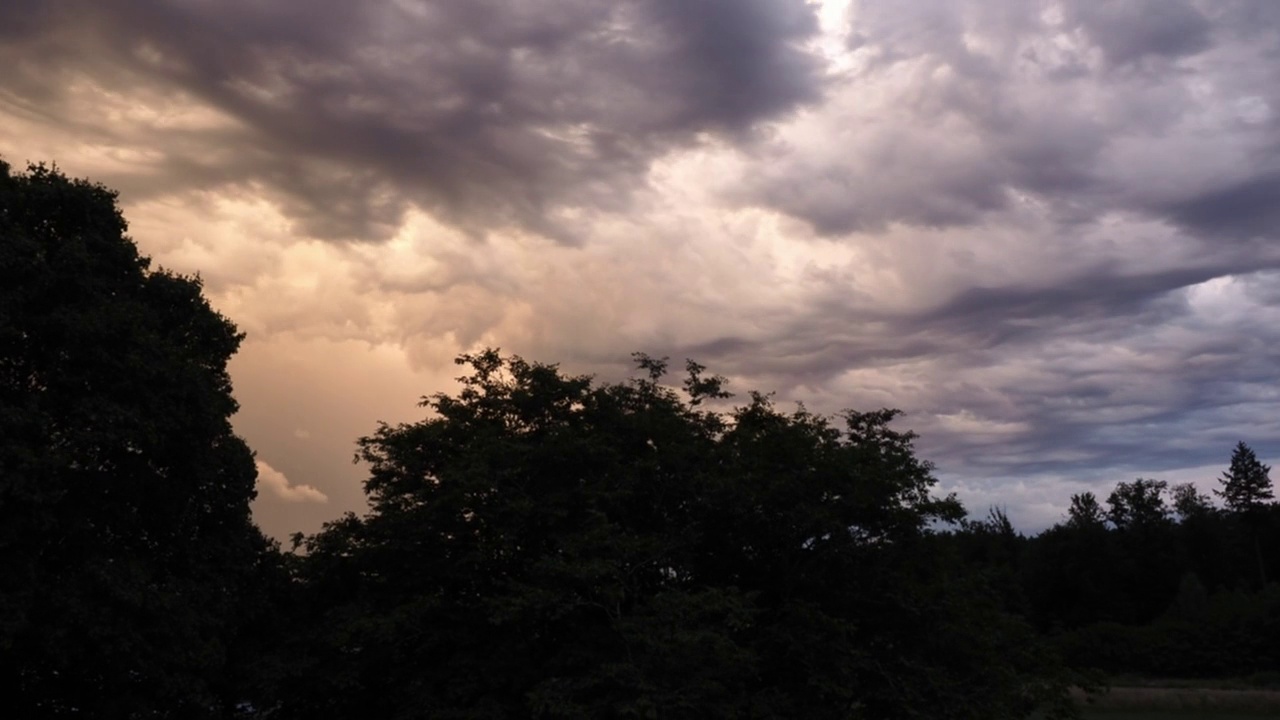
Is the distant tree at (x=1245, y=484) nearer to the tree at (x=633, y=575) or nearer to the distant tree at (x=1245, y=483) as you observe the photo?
the distant tree at (x=1245, y=483)

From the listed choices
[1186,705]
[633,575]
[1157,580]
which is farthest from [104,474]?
[1157,580]

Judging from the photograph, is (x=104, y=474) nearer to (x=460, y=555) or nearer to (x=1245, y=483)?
(x=460, y=555)

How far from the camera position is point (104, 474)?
952 inches

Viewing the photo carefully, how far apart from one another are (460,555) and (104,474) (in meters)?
9.07

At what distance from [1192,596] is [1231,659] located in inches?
551

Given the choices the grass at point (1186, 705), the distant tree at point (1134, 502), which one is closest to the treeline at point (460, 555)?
the grass at point (1186, 705)

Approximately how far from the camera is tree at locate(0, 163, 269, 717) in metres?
22.3

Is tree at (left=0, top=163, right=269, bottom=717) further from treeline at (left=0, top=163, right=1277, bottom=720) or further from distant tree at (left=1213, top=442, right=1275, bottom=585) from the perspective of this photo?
distant tree at (left=1213, top=442, right=1275, bottom=585)

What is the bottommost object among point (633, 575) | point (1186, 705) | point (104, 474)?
point (1186, 705)

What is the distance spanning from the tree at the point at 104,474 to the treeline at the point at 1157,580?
172 feet

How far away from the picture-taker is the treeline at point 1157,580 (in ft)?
268

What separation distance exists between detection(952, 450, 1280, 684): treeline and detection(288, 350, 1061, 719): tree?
40.7 metres

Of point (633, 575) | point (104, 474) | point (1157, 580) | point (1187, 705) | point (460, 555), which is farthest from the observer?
point (1157, 580)

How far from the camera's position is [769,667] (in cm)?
2778
